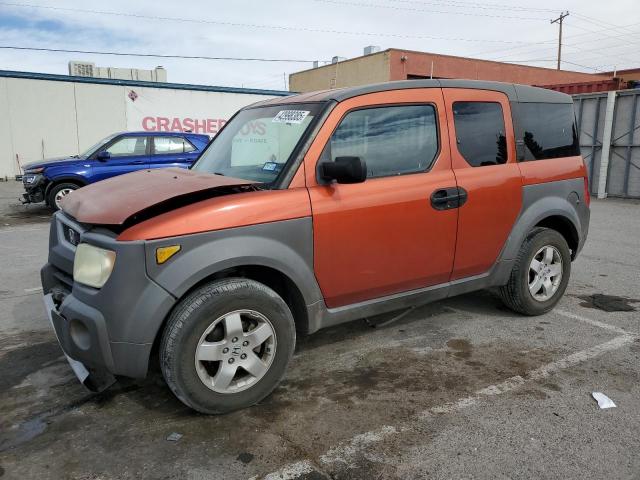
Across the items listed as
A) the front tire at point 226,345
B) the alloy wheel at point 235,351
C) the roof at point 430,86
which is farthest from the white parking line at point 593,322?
the alloy wheel at point 235,351

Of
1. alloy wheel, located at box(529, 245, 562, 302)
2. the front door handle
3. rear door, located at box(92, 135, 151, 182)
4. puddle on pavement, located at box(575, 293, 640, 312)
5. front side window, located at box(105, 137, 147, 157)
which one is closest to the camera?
the front door handle

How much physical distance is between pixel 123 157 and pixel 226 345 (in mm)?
8989

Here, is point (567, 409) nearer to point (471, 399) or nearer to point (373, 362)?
point (471, 399)

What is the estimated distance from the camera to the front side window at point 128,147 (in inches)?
426

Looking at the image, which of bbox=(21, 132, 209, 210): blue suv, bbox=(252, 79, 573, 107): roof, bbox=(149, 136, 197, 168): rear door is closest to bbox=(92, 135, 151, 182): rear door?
bbox=(21, 132, 209, 210): blue suv

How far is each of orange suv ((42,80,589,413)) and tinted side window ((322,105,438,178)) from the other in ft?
0.03

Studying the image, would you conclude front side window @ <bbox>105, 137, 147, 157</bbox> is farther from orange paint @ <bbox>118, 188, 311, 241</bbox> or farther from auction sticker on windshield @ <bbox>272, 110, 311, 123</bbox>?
orange paint @ <bbox>118, 188, 311, 241</bbox>

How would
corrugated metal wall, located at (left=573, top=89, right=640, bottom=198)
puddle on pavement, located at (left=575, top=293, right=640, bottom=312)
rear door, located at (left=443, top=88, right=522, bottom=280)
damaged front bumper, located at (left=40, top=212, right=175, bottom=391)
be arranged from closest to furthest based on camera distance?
damaged front bumper, located at (left=40, top=212, right=175, bottom=391) → rear door, located at (left=443, top=88, right=522, bottom=280) → puddle on pavement, located at (left=575, top=293, right=640, bottom=312) → corrugated metal wall, located at (left=573, top=89, right=640, bottom=198)

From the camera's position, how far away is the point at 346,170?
3037mm

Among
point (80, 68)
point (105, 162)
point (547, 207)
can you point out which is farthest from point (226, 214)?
point (80, 68)

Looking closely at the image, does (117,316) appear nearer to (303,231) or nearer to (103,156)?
(303,231)

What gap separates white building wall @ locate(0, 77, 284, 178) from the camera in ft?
57.9

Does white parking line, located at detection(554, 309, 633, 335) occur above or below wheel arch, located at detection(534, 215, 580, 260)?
below

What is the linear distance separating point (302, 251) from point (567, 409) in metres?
1.81
